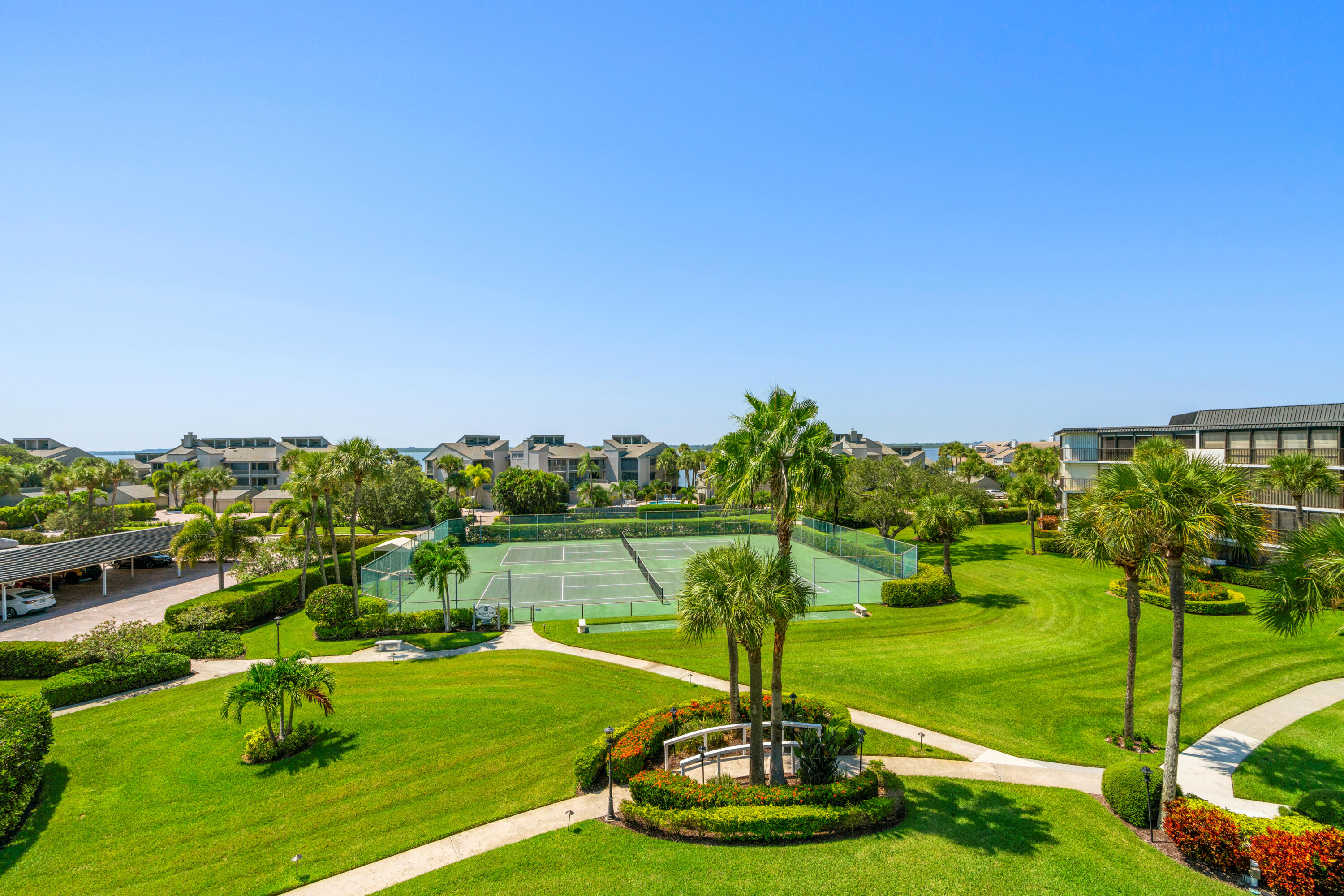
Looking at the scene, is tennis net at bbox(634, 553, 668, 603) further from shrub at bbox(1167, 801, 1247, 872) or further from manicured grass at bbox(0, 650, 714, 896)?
shrub at bbox(1167, 801, 1247, 872)

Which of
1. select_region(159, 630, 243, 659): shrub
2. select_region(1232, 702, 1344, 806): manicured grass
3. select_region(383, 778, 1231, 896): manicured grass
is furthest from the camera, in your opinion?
select_region(159, 630, 243, 659): shrub

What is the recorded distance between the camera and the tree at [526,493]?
195ft

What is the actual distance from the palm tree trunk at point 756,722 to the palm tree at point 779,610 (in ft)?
0.86

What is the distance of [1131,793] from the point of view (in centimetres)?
1168

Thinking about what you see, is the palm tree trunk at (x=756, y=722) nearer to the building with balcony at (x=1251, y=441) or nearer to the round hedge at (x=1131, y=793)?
the round hedge at (x=1131, y=793)

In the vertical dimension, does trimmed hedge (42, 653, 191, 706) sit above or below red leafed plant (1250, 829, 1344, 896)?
below

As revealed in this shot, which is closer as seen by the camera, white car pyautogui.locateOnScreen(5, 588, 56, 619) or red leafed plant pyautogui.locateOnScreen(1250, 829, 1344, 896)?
red leafed plant pyautogui.locateOnScreen(1250, 829, 1344, 896)

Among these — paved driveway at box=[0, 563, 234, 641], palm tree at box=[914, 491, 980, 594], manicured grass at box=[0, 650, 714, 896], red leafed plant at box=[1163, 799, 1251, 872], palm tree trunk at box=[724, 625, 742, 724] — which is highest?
palm tree at box=[914, 491, 980, 594]

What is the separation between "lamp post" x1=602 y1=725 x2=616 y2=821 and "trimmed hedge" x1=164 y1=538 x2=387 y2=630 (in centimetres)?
2225

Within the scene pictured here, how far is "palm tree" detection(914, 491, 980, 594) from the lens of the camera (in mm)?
30828

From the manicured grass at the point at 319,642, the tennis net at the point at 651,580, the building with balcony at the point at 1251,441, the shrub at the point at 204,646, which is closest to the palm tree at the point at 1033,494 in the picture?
the building with balcony at the point at 1251,441

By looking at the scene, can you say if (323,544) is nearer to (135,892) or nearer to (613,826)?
(135,892)

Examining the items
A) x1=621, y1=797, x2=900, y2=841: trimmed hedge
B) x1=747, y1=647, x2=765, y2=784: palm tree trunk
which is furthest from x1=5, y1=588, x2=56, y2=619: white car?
x1=747, y1=647, x2=765, y2=784: palm tree trunk

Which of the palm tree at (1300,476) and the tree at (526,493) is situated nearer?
the palm tree at (1300,476)
